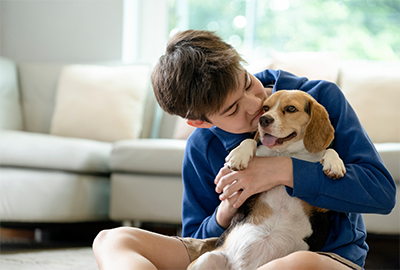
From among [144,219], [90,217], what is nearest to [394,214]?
[144,219]

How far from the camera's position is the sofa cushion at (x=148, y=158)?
2.24 meters

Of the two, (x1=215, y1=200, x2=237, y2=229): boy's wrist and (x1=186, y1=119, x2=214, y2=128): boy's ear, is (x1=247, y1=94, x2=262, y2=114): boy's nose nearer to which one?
(x1=186, y1=119, x2=214, y2=128): boy's ear

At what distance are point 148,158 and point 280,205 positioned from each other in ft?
4.02

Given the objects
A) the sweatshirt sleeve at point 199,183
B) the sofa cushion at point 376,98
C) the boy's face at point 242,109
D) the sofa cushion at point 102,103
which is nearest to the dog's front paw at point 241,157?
the boy's face at point 242,109

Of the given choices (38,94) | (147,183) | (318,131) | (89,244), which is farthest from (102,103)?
(318,131)

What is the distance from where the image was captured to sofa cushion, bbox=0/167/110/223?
2139mm

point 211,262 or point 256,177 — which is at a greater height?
point 256,177

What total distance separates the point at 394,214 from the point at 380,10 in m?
2.60

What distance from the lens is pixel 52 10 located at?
3814mm

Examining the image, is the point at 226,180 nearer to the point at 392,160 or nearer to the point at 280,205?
the point at 280,205

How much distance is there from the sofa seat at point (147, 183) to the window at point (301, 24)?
198 centimetres

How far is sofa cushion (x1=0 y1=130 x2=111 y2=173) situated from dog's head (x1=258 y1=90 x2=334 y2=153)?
4.53 ft

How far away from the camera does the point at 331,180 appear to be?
1077mm

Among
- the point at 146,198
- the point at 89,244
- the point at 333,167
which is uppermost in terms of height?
the point at 333,167
